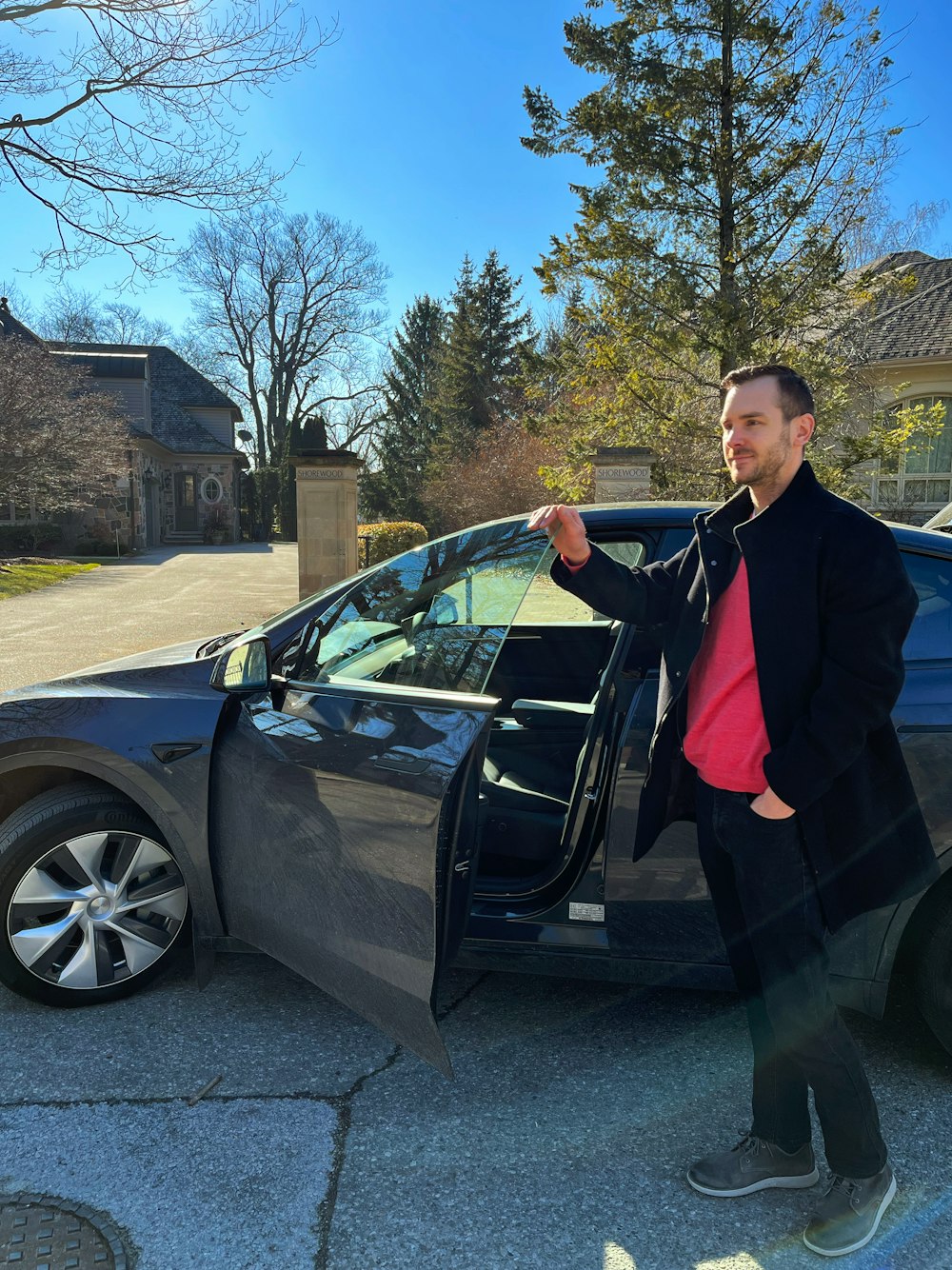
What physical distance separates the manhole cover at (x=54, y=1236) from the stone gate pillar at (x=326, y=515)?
35.5 feet

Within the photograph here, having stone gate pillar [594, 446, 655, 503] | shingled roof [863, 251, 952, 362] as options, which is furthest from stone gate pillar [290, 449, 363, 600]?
shingled roof [863, 251, 952, 362]

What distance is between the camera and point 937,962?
8.09 feet

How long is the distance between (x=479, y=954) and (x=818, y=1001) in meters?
1.02

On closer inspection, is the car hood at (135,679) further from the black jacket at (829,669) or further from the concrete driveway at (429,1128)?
the black jacket at (829,669)

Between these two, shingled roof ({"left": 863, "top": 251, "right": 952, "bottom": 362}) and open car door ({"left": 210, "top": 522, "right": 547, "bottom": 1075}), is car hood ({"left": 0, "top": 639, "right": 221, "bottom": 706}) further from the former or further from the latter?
shingled roof ({"left": 863, "top": 251, "right": 952, "bottom": 362})

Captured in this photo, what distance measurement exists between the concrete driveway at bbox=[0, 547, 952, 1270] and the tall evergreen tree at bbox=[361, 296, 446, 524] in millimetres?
30976

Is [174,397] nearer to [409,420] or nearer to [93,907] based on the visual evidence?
[409,420]

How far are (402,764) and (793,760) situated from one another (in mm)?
892

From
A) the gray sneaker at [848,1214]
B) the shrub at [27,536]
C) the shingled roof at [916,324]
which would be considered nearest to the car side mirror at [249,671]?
the gray sneaker at [848,1214]

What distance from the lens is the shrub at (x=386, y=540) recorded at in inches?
648

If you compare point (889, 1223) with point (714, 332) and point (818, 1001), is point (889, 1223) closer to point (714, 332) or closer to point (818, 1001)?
point (818, 1001)

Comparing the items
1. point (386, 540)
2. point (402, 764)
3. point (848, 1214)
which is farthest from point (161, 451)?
point (848, 1214)

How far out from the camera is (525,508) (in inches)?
797

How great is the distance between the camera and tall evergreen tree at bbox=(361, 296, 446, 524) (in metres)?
35.7
